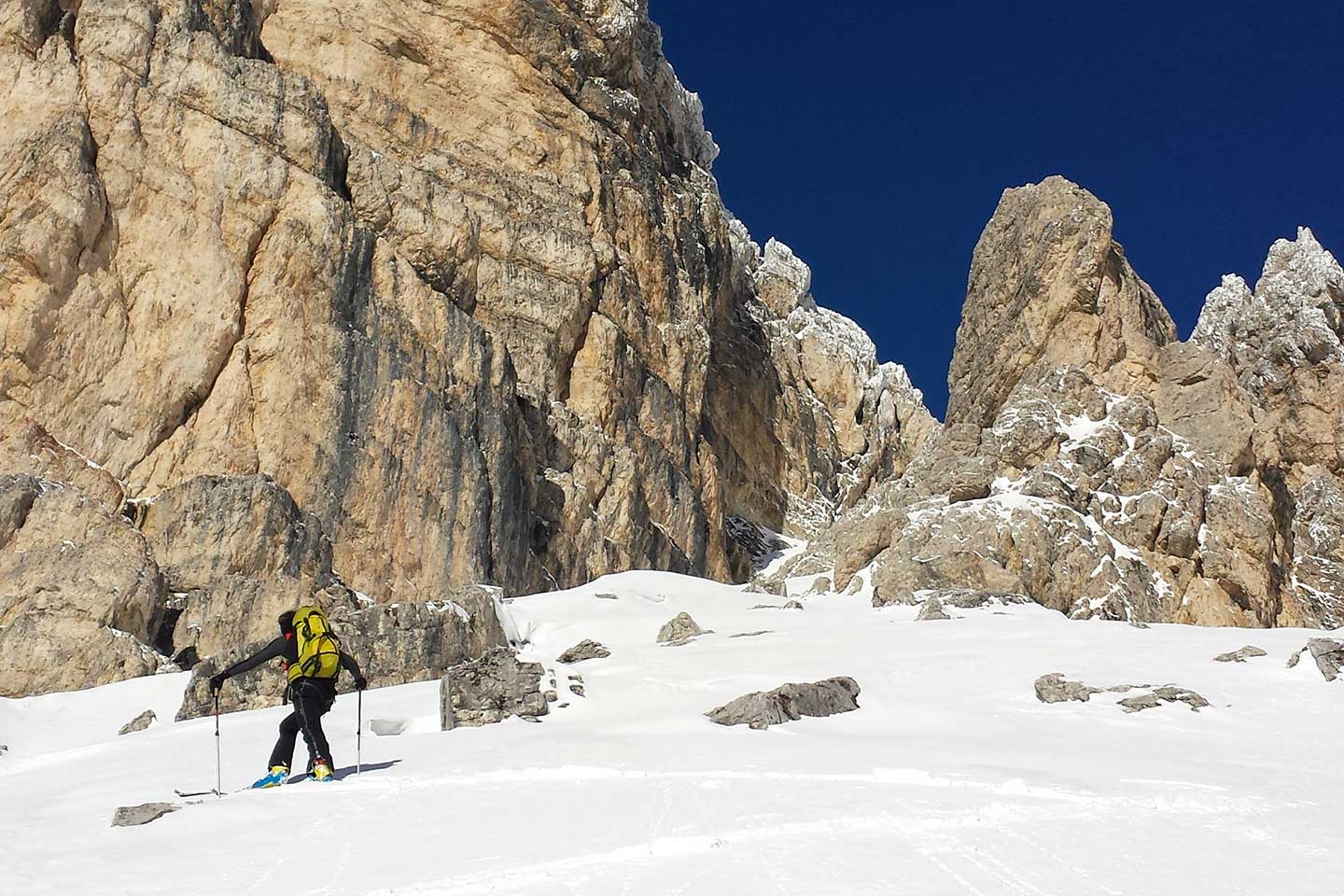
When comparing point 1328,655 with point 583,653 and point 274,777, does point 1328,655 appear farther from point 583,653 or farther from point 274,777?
point 274,777

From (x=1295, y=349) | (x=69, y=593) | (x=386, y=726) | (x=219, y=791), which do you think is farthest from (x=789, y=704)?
(x=1295, y=349)

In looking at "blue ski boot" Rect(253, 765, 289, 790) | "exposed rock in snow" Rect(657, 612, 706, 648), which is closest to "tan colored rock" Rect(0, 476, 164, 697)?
"exposed rock in snow" Rect(657, 612, 706, 648)

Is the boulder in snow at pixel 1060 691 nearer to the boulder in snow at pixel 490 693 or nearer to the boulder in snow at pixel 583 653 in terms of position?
the boulder in snow at pixel 490 693

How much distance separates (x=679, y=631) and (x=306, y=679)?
44.1 feet

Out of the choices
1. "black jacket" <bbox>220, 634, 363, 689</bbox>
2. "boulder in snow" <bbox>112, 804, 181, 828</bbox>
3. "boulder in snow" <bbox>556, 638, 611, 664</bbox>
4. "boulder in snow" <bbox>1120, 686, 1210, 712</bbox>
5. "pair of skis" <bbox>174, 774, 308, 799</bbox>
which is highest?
"black jacket" <bbox>220, 634, 363, 689</bbox>

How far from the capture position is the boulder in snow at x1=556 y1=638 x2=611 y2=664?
19.9 metres

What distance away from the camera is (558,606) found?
2606 centimetres

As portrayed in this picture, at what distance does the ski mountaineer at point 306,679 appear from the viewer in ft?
29.7

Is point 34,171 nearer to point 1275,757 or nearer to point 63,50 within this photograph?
point 63,50

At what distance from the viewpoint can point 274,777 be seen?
8.90 m

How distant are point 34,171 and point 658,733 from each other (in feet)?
88.5

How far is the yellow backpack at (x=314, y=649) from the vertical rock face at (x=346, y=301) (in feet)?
45.9

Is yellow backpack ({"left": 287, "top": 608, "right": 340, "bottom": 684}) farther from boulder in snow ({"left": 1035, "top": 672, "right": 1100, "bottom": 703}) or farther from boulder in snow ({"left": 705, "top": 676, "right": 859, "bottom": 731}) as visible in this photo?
boulder in snow ({"left": 1035, "top": 672, "right": 1100, "bottom": 703})

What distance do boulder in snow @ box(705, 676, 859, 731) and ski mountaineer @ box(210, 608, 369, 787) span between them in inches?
181
